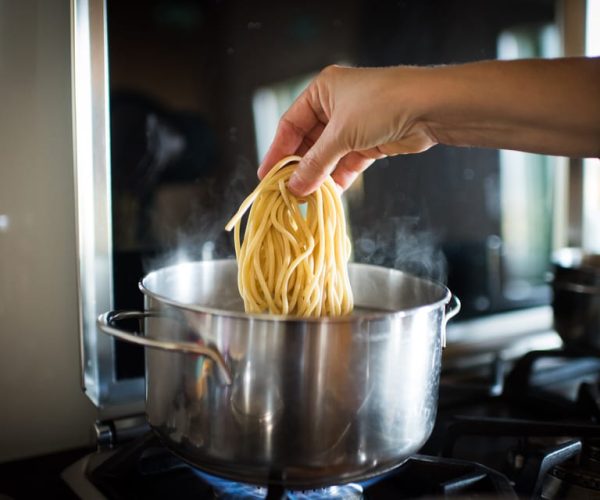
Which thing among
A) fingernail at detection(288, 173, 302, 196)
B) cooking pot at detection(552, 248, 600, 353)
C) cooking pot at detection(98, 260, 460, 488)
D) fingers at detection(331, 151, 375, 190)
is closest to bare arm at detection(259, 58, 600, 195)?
fingernail at detection(288, 173, 302, 196)

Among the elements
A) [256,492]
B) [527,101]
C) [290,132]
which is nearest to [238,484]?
[256,492]

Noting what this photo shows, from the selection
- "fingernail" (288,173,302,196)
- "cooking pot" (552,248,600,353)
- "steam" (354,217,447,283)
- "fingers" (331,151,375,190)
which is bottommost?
"cooking pot" (552,248,600,353)

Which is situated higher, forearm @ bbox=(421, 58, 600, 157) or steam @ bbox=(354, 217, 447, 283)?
forearm @ bbox=(421, 58, 600, 157)

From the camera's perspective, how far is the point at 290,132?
3.13ft

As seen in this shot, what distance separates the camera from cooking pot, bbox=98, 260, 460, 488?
0.65 m

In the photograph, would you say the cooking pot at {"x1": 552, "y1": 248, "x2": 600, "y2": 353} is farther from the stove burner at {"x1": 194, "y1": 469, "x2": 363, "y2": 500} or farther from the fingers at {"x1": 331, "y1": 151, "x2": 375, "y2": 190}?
the stove burner at {"x1": 194, "y1": 469, "x2": 363, "y2": 500}

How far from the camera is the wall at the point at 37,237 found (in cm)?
93

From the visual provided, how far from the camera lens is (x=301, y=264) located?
89cm

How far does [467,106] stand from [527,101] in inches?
2.8

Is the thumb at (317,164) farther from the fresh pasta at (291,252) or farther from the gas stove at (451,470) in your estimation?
the gas stove at (451,470)

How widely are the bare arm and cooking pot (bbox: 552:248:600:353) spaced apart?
467 millimetres

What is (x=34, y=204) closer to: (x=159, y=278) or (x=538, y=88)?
(x=159, y=278)

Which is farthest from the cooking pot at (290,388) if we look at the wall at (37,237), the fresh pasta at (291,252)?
the wall at (37,237)

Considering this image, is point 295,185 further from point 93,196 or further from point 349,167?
point 93,196
